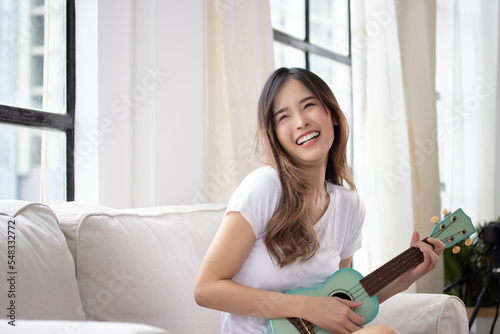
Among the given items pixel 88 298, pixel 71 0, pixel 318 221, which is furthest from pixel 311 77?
pixel 71 0

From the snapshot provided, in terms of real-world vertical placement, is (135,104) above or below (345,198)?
above

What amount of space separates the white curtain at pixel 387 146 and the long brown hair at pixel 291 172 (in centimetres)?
115

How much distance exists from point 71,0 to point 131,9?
0.22 m

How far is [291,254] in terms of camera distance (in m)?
1.36

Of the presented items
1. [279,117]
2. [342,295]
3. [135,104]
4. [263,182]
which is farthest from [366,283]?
[135,104]

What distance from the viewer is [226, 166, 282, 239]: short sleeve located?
1.35 m

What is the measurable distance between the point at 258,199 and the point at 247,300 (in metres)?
0.26

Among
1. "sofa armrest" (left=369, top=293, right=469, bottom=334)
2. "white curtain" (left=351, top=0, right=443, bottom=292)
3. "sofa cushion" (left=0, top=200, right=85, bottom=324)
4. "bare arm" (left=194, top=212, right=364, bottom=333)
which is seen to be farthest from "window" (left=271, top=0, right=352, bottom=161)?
"sofa cushion" (left=0, top=200, right=85, bottom=324)

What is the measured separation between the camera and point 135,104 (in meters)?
2.03

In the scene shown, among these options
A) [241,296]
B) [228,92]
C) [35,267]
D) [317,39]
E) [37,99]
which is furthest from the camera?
[317,39]

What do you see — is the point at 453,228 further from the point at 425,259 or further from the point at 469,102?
the point at 469,102

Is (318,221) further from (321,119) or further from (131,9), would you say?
(131,9)

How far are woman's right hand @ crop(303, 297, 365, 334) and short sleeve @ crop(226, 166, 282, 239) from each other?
0.23m

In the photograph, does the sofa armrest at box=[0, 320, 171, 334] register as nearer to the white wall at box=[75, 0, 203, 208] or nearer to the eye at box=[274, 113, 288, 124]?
the eye at box=[274, 113, 288, 124]
